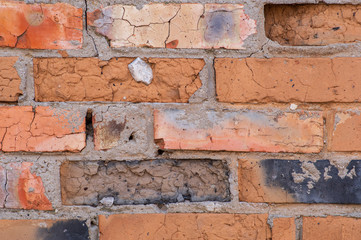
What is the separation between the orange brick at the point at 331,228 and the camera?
627mm

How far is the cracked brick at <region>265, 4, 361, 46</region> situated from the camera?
0.61 m

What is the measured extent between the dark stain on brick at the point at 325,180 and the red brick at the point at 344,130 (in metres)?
0.04

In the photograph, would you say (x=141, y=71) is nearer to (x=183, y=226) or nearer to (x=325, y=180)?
(x=183, y=226)

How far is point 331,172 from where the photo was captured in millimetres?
621

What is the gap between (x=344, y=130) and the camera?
0.61 metres

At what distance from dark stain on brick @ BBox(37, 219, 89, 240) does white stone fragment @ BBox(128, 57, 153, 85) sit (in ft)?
1.02

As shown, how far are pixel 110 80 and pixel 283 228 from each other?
45 centimetres

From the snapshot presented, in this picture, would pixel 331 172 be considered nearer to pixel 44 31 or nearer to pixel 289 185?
pixel 289 185

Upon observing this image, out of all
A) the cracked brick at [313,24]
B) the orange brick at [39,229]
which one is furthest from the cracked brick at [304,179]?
the orange brick at [39,229]

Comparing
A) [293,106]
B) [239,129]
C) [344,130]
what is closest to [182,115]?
[239,129]

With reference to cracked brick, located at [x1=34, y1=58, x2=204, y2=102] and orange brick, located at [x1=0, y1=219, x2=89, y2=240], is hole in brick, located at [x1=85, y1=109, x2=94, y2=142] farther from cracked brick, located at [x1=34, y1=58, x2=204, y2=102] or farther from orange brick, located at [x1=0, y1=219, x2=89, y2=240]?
orange brick, located at [x1=0, y1=219, x2=89, y2=240]

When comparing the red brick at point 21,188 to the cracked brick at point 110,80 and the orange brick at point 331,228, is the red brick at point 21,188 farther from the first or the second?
the orange brick at point 331,228

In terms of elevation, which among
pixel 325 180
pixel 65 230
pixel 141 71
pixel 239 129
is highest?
pixel 141 71

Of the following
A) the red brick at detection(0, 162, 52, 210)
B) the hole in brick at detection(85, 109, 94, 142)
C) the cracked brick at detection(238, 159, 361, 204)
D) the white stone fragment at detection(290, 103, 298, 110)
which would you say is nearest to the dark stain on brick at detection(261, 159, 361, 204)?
the cracked brick at detection(238, 159, 361, 204)
